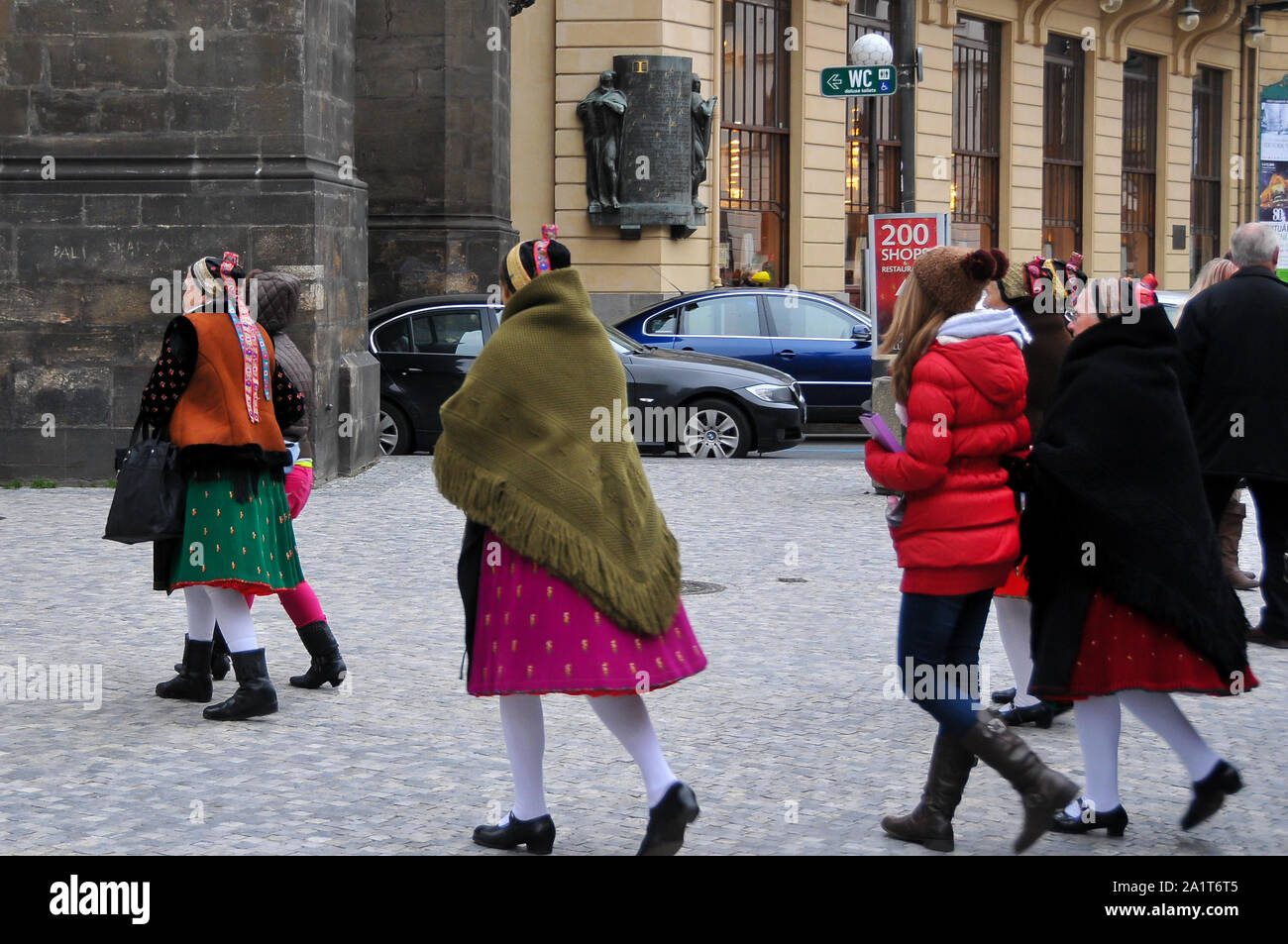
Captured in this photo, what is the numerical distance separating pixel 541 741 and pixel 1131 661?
1593 millimetres

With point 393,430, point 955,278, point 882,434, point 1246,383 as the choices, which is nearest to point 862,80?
point 393,430

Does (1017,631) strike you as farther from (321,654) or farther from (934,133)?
(934,133)

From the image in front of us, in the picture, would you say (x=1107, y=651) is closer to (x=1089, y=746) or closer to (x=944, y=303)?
(x=1089, y=746)

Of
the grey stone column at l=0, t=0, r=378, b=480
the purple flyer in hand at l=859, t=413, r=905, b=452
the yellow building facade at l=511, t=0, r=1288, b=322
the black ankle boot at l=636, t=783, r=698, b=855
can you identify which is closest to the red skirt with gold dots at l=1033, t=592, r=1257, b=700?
the purple flyer in hand at l=859, t=413, r=905, b=452

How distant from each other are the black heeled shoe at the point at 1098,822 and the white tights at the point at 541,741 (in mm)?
1179

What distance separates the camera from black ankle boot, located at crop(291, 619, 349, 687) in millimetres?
6883

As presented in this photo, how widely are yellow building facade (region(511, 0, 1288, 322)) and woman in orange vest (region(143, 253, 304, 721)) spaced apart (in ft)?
29.8

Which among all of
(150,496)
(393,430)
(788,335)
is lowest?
(393,430)

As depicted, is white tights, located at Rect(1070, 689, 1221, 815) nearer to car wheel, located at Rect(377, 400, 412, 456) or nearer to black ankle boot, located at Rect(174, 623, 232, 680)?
black ankle boot, located at Rect(174, 623, 232, 680)

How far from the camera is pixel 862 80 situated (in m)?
13.6

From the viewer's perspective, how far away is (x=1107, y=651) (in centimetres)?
490

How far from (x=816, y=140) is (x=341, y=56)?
13886 millimetres

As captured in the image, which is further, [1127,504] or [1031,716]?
[1031,716]

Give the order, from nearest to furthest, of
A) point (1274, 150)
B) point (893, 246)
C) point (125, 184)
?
point (893, 246) → point (125, 184) → point (1274, 150)
